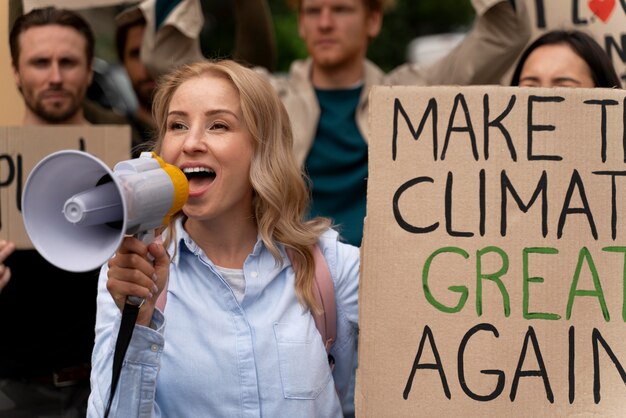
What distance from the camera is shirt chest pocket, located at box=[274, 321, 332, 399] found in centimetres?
227

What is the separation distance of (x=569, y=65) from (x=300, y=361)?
139 cm

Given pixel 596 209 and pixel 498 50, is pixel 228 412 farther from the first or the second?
pixel 498 50

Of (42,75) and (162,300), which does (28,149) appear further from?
(162,300)

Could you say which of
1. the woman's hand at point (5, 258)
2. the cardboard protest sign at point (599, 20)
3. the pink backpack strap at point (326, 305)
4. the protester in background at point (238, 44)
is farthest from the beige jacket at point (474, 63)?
the pink backpack strap at point (326, 305)

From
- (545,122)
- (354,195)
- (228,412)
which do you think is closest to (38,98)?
(354,195)

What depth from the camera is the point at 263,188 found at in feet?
8.02

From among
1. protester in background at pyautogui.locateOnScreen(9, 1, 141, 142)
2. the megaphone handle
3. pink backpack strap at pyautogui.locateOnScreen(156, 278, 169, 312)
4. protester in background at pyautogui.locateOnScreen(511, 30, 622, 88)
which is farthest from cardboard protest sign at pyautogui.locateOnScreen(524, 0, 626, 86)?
the megaphone handle

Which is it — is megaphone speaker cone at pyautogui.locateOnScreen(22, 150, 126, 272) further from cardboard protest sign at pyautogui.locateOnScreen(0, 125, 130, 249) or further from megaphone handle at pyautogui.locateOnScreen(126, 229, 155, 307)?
cardboard protest sign at pyautogui.locateOnScreen(0, 125, 130, 249)

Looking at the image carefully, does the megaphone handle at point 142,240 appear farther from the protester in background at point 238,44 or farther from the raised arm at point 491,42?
the protester in background at point 238,44

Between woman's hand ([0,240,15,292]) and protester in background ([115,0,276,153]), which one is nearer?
woman's hand ([0,240,15,292])

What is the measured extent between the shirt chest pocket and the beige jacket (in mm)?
1453

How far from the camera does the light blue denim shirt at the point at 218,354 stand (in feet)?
6.99

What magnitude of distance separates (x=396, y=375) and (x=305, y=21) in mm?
2070

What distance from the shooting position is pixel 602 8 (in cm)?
354
